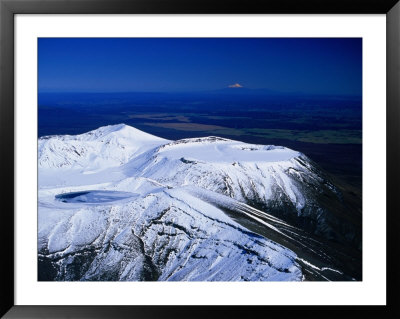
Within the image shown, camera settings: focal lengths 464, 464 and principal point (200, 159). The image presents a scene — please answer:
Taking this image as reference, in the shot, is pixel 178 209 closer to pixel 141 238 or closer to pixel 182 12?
pixel 141 238

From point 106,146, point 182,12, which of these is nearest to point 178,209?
point 106,146

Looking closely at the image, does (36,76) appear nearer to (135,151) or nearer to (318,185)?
(135,151)

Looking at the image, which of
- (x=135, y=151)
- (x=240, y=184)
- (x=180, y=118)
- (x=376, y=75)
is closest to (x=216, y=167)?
(x=240, y=184)

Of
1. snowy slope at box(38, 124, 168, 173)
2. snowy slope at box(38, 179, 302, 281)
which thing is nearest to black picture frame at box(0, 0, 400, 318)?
snowy slope at box(38, 179, 302, 281)

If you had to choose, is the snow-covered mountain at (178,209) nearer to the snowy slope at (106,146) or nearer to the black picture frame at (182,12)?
the snowy slope at (106,146)

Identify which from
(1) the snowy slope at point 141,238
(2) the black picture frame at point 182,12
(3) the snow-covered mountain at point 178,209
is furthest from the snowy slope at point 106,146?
(2) the black picture frame at point 182,12

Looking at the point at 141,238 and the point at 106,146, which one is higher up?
the point at 106,146
